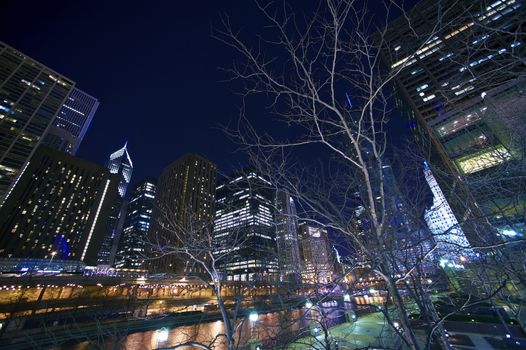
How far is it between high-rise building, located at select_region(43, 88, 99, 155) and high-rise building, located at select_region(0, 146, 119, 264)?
38072mm

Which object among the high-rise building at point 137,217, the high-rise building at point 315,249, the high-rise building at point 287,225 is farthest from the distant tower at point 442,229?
the high-rise building at point 137,217

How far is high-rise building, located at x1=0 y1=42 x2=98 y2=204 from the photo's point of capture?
215 feet

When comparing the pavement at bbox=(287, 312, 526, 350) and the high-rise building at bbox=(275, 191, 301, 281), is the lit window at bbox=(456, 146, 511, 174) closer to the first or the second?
the high-rise building at bbox=(275, 191, 301, 281)

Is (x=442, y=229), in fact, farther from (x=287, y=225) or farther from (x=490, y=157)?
(x=287, y=225)

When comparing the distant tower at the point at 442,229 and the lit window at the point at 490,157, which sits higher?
the lit window at the point at 490,157

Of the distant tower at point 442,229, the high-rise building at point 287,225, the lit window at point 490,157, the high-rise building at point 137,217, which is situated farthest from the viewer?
the high-rise building at point 137,217

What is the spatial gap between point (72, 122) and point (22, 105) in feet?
217

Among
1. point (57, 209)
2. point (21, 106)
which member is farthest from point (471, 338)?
point (21, 106)

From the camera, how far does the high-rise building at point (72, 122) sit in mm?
115625

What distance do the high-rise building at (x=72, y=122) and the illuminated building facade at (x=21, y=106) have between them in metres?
40.7

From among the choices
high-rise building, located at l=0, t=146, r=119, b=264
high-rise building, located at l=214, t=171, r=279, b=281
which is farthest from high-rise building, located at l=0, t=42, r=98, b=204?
high-rise building, located at l=214, t=171, r=279, b=281

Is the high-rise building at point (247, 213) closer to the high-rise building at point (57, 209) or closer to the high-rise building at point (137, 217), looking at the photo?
the high-rise building at point (57, 209)

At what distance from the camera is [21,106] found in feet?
236

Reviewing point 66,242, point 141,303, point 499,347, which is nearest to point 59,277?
point 141,303
